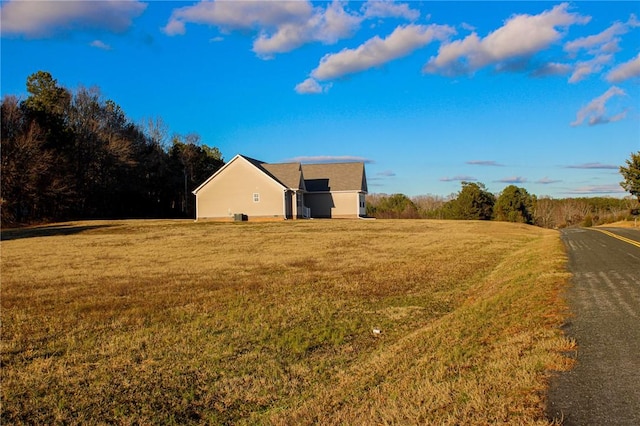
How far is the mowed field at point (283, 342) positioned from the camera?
5215 mm

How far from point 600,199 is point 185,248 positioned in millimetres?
115944

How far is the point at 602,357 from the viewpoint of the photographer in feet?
18.0

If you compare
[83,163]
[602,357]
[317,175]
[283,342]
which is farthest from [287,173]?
[602,357]

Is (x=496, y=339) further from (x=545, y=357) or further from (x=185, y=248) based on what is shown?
(x=185, y=248)

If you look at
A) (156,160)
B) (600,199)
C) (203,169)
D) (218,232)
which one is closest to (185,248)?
(218,232)

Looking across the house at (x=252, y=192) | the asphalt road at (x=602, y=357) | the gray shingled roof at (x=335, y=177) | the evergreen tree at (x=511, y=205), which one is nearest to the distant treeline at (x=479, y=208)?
the evergreen tree at (x=511, y=205)

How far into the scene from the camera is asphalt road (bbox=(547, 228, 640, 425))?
4.18 metres

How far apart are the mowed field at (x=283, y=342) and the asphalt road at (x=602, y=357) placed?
0.23 m

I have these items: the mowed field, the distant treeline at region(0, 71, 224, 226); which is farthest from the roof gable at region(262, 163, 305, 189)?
the mowed field

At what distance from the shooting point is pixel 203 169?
7006 centimetres

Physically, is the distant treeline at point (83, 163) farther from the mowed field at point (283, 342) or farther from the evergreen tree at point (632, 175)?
the evergreen tree at point (632, 175)

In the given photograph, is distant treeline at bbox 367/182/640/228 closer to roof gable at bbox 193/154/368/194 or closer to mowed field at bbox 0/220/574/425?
roof gable at bbox 193/154/368/194

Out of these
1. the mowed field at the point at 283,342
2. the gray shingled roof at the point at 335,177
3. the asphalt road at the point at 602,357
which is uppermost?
the gray shingled roof at the point at 335,177

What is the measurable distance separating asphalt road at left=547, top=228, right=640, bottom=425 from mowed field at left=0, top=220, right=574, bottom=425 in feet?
0.76
